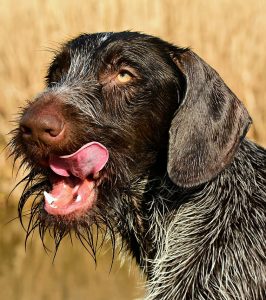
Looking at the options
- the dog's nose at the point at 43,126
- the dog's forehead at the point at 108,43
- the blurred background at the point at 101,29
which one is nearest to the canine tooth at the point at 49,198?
the dog's nose at the point at 43,126

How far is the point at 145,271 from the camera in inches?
203

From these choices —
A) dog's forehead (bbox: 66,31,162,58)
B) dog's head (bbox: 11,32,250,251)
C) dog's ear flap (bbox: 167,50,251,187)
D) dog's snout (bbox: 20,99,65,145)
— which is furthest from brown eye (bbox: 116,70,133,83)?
dog's snout (bbox: 20,99,65,145)

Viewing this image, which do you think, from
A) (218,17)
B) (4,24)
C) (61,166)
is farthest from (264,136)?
(61,166)

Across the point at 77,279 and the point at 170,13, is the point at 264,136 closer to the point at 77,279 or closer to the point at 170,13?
the point at 170,13

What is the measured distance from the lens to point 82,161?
4535 millimetres

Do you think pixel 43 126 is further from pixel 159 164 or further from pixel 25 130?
pixel 159 164

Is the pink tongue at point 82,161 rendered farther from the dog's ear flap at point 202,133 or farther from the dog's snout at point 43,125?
the dog's ear flap at point 202,133

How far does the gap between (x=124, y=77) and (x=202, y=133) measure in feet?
1.56

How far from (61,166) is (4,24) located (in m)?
5.11

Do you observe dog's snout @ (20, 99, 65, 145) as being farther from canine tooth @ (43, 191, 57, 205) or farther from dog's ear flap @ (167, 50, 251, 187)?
dog's ear flap @ (167, 50, 251, 187)

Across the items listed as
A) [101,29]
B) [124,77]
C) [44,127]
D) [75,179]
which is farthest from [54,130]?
[101,29]

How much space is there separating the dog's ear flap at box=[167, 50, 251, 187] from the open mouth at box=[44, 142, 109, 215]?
373mm

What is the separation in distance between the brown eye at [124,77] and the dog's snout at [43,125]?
0.48 m

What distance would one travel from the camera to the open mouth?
14.9 feet
